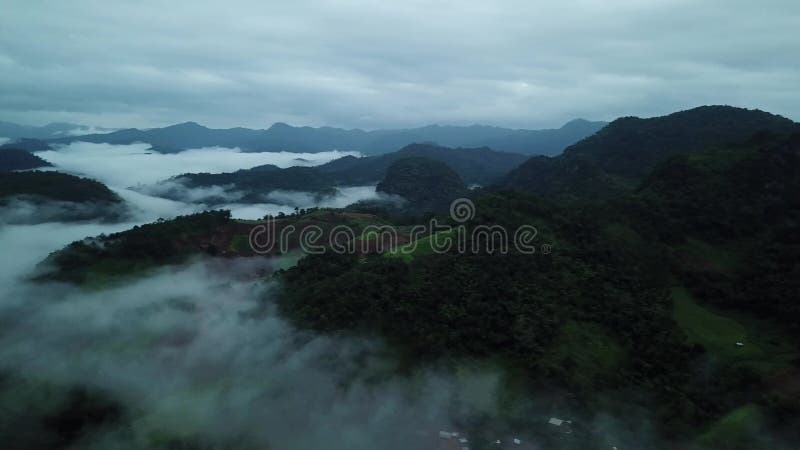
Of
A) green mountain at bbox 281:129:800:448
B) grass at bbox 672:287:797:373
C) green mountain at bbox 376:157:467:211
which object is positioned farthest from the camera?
green mountain at bbox 376:157:467:211

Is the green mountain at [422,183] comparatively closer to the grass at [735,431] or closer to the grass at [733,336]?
the grass at [733,336]

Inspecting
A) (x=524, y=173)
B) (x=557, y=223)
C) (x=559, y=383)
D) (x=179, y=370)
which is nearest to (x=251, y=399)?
(x=179, y=370)

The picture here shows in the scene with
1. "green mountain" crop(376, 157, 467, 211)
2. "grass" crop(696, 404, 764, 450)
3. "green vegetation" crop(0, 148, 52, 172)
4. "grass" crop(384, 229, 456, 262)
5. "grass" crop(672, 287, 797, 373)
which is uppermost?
"green vegetation" crop(0, 148, 52, 172)

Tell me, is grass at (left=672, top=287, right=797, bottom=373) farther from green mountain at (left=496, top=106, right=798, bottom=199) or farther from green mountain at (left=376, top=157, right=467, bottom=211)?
green mountain at (left=376, top=157, right=467, bottom=211)

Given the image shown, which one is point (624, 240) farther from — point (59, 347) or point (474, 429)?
point (59, 347)

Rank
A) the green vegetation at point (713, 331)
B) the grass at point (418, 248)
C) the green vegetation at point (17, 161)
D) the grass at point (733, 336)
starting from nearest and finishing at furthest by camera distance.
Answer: the grass at point (733, 336) < the green vegetation at point (713, 331) < the grass at point (418, 248) < the green vegetation at point (17, 161)

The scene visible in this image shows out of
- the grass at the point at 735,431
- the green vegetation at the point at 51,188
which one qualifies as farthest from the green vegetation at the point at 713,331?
the green vegetation at the point at 51,188

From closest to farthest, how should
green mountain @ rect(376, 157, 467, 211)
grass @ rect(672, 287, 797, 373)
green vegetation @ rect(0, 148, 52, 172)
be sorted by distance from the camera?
1. grass @ rect(672, 287, 797, 373)
2. green mountain @ rect(376, 157, 467, 211)
3. green vegetation @ rect(0, 148, 52, 172)

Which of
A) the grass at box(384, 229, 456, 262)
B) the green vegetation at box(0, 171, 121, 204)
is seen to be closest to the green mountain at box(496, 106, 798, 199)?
the grass at box(384, 229, 456, 262)
